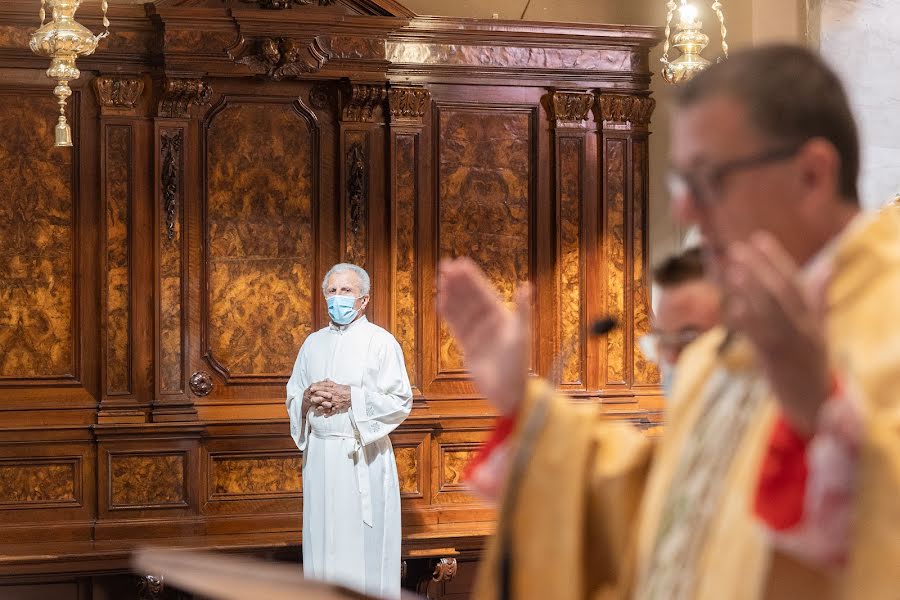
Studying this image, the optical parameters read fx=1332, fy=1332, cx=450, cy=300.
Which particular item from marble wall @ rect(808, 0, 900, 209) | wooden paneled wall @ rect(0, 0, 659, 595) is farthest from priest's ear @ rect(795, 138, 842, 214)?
wooden paneled wall @ rect(0, 0, 659, 595)

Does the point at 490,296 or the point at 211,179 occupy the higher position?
the point at 211,179

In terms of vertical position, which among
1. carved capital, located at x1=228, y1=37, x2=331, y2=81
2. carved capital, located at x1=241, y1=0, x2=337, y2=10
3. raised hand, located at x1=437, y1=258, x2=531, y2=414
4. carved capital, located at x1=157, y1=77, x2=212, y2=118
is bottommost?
raised hand, located at x1=437, y1=258, x2=531, y2=414

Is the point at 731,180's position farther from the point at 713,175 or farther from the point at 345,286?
the point at 345,286

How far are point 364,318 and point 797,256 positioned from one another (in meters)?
6.60

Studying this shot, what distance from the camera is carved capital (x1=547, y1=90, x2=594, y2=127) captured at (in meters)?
8.91

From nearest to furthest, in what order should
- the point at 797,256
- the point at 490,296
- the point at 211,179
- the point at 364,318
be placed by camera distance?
the point at 797,256, the point at 490,296, the point at 364,318, the point at 211,179

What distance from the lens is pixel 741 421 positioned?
1.52m

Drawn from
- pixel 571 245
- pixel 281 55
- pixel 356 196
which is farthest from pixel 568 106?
pixel 281 55

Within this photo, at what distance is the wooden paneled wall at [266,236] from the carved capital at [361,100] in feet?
0.04

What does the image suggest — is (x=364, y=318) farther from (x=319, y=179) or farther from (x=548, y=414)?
(x=548, y=414)

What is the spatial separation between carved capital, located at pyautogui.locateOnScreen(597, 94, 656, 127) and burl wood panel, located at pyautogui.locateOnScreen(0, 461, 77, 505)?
13.6ft

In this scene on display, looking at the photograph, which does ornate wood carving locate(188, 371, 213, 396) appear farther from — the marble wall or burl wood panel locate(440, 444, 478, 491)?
the marble wall

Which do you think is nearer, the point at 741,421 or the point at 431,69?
the point at 741,421

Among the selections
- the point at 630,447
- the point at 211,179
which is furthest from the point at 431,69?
the point at 630,447
